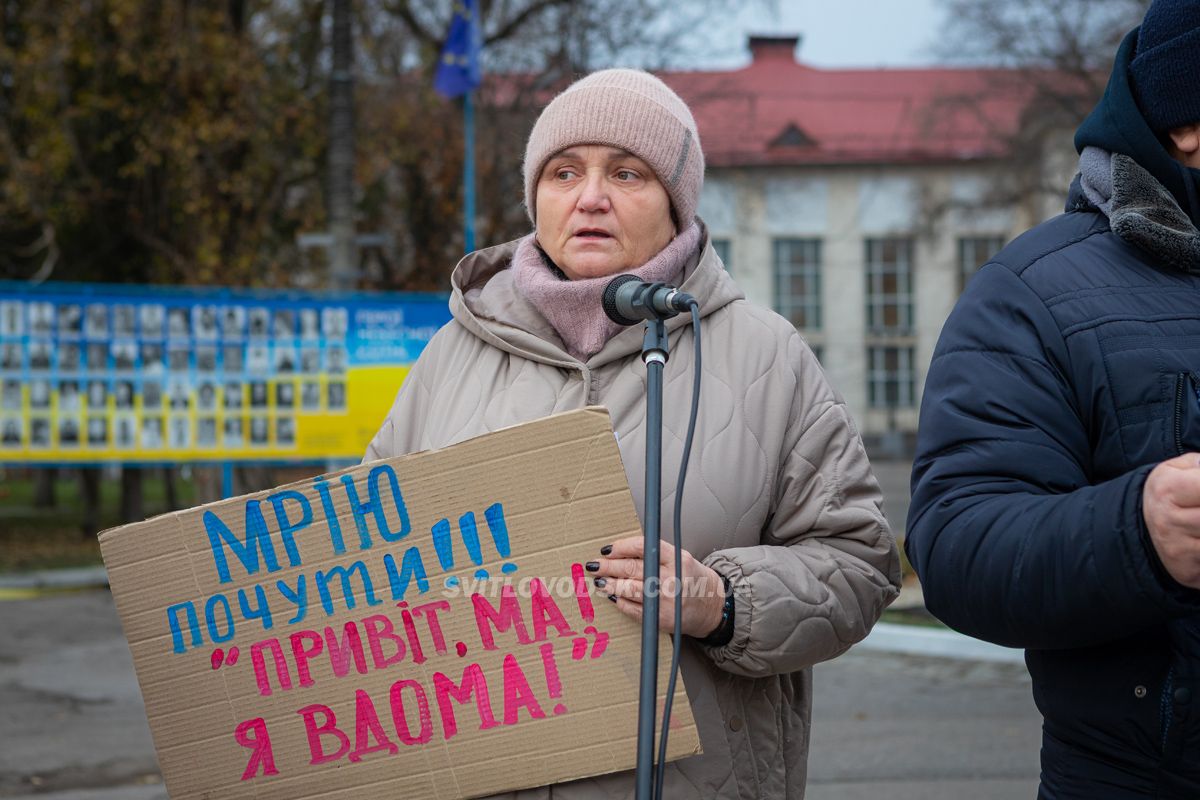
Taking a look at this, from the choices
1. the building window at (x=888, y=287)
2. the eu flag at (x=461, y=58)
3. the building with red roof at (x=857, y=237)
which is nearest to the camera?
the eu flag at (x=461, y=58)

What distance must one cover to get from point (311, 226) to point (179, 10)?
298 centimetres

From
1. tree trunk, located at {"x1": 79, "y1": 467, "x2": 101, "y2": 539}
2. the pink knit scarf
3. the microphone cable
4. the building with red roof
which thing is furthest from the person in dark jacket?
the building with red roof

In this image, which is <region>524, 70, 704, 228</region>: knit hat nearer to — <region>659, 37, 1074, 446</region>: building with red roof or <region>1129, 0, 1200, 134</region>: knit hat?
<region>1129, 0, 1200, 134</region>: knit hat

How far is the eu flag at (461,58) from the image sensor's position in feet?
48.9

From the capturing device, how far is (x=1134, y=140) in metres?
1.97

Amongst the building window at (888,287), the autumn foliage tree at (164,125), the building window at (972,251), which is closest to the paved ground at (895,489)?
the building window at (888,287)

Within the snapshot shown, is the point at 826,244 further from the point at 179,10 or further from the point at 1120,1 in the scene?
the point at 179,10

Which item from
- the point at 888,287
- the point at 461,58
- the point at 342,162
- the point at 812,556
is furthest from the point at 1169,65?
the point at 888,287

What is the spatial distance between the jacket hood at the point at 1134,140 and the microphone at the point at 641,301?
66 centimetres

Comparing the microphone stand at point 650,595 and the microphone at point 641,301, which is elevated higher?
the microphone at point 641,301

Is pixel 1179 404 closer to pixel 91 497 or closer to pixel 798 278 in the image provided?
pixel 91 497

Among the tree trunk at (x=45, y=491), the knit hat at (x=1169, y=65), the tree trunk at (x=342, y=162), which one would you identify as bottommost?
the tree trunk at (x=45, y=491)

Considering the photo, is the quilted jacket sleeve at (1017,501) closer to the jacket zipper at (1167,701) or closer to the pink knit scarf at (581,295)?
the jacket zipper at (1167,701)

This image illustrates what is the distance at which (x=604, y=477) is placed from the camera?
220 centimetres
